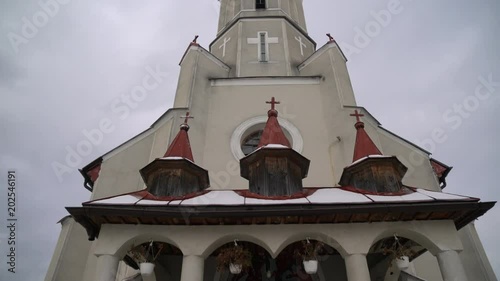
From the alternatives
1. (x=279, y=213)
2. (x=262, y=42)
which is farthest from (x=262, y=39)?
(x=279, y=213)

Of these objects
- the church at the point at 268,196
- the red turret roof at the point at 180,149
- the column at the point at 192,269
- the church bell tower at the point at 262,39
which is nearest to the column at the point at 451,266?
the church at the point at 268,196

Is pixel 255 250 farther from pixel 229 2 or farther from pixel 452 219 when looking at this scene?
pixel 229 2

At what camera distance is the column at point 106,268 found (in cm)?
687

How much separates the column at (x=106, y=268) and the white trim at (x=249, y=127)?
551 cm

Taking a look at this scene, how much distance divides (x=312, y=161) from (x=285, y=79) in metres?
3.81

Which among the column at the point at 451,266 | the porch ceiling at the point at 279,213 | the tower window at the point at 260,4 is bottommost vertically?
the column at the point at 451,266

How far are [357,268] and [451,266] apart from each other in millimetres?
1862

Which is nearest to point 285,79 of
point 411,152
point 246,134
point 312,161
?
point 246,134

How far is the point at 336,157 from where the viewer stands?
11.4 meters

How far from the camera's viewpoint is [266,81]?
13.7m

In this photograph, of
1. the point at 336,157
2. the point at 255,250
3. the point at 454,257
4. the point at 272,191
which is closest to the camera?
the point at 454,257

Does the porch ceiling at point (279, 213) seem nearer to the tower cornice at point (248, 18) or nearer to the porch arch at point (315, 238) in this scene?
the porch arch at point (315, 238)

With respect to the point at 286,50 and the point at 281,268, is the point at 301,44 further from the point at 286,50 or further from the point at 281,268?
the point at 281,268

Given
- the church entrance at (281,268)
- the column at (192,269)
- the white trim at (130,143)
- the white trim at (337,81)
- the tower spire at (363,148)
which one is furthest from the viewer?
the white trim at (130,143)
